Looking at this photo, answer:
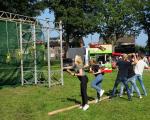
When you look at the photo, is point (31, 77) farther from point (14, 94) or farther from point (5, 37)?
point (14, 94)

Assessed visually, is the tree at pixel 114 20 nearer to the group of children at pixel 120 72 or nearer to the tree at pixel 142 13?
the tree at pixel 142 13

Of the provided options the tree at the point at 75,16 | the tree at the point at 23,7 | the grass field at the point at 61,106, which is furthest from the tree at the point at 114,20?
the grass field at the point at 61,106

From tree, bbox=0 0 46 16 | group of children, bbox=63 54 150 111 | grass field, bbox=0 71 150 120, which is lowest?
grass field, bbox=0 71 150 120

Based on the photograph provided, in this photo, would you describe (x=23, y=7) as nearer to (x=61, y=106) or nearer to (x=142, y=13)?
(x=61, y=106)

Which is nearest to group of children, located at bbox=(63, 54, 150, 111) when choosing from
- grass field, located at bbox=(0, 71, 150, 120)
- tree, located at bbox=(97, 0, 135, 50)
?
grass field, located at bbox=(0, 71, 150, 120)

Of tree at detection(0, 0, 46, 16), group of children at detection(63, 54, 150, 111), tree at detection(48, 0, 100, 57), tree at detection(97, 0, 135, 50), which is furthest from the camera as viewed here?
tree at detection(97, 0, 135, 50)

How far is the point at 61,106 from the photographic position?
17.0 m

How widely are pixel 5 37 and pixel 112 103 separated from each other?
933 cm

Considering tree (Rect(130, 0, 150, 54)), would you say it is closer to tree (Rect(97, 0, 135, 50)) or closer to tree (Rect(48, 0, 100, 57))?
tree (Rect(97, 0, 135, 50))

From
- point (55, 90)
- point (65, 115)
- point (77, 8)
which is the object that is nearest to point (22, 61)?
point (55, 90)

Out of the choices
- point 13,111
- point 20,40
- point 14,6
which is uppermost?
point 14,6

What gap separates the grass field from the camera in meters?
14.5

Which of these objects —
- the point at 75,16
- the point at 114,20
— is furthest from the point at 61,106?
the point at 114,20

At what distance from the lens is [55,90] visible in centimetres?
2367
